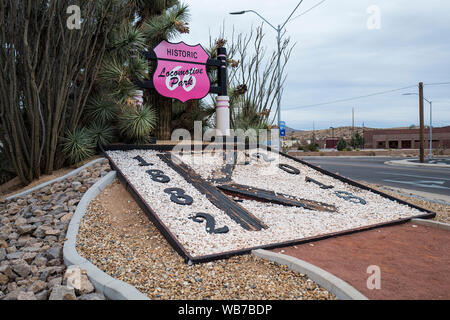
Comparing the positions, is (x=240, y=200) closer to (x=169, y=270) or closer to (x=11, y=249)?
(x=169, y=270)

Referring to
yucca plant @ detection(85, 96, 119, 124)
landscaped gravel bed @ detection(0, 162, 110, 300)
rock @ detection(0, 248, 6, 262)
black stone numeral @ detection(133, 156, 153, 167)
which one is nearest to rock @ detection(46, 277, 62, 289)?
landscaped gravel bed @ detection(0, 162, 110, 300)

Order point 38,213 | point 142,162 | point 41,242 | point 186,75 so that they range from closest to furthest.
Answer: point 41,242 → point 38,213 → point 142,162 → point 186,75

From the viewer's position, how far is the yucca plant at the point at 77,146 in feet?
27.4

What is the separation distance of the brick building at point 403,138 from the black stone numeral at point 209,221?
6279 cm

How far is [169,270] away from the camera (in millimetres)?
4008

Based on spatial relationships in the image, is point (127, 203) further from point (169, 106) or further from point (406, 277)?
point (169, 106)

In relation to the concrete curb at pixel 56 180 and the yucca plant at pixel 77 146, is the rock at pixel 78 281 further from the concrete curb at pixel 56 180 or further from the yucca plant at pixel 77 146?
the yucca plant at pixel 77 146

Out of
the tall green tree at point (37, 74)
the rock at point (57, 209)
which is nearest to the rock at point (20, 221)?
the rock at point (57, 209)

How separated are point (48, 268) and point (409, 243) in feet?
17.6

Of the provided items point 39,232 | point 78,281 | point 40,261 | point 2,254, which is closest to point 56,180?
point 39,232

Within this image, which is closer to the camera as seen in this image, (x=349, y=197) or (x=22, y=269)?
(x=22, y=269)

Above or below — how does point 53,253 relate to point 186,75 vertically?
below

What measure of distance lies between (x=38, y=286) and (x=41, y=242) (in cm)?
151

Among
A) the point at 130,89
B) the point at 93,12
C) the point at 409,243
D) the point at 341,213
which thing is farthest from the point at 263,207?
the point at 93,12
